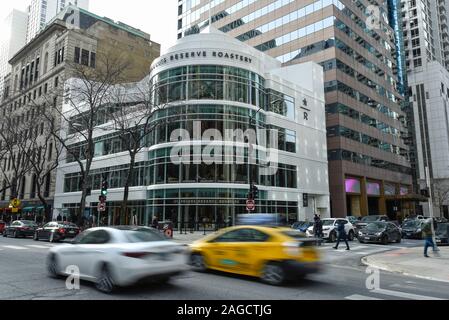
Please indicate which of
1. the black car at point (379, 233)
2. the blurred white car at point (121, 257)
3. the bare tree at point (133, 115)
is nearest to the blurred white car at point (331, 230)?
the black car at point (379, 233)

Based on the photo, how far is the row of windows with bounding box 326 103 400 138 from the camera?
165ft

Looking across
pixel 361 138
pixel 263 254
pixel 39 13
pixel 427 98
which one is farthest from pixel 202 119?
pixel 39 13

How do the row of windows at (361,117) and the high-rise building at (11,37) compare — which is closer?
the row of windows at (361,117)

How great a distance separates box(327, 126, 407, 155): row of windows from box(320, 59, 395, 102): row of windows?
8291mm

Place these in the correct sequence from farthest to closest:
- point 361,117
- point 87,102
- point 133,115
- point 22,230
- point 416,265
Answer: point 361,117
point 133,115
point 87,102
point 22,230
point 416,265

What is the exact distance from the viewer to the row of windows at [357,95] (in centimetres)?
5050

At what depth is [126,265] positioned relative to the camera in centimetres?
755

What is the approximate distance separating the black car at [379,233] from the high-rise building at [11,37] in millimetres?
80521

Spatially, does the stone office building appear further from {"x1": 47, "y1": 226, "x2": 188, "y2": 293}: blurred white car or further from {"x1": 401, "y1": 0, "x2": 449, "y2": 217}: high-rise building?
{"x1": 401, "y1": 0, "x2": 449, "y2": 217}: high-rise building

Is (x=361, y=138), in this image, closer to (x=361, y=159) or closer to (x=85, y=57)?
(x=361, y=159)

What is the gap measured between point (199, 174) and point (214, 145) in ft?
9.97

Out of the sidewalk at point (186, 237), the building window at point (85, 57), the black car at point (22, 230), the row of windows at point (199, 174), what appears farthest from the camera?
the building window at point (85, 57)

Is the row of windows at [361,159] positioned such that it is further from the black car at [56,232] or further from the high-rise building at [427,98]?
the black car at [56,232]

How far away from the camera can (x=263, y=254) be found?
9047mm
